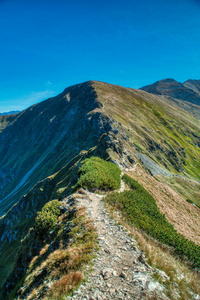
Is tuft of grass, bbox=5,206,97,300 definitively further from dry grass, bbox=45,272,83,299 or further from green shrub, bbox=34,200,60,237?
green shrub, bbox=34,200,60,237

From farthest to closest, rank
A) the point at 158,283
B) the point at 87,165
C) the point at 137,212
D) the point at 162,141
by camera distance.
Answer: the point at 162,141 → the point at 87,165 → the point at 137,212 → the point at 158,283

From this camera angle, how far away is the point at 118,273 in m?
7.95

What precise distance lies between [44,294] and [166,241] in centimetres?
939

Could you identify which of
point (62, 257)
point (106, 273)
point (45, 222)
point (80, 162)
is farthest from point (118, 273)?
point (80, 162)

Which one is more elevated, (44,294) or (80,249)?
(80,249)

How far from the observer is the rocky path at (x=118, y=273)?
6.85 m

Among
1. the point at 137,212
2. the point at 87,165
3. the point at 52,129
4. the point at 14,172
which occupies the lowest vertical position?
the point at 14,172

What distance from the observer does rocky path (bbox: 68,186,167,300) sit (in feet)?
22.5

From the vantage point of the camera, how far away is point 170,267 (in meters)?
8.33

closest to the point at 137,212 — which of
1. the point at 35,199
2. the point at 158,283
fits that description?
the point at 158,283

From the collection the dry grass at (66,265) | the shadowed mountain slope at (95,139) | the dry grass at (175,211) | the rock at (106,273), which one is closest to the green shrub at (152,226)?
the dry grass at (66,265)

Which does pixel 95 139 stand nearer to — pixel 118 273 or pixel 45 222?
pixel 45 222

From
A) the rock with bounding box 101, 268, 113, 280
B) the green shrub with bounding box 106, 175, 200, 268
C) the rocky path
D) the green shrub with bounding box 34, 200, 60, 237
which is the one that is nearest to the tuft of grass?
the green shrub with bounding box 34, 200, 60, 237

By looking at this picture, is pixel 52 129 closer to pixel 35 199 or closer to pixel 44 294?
pixel 35 199
